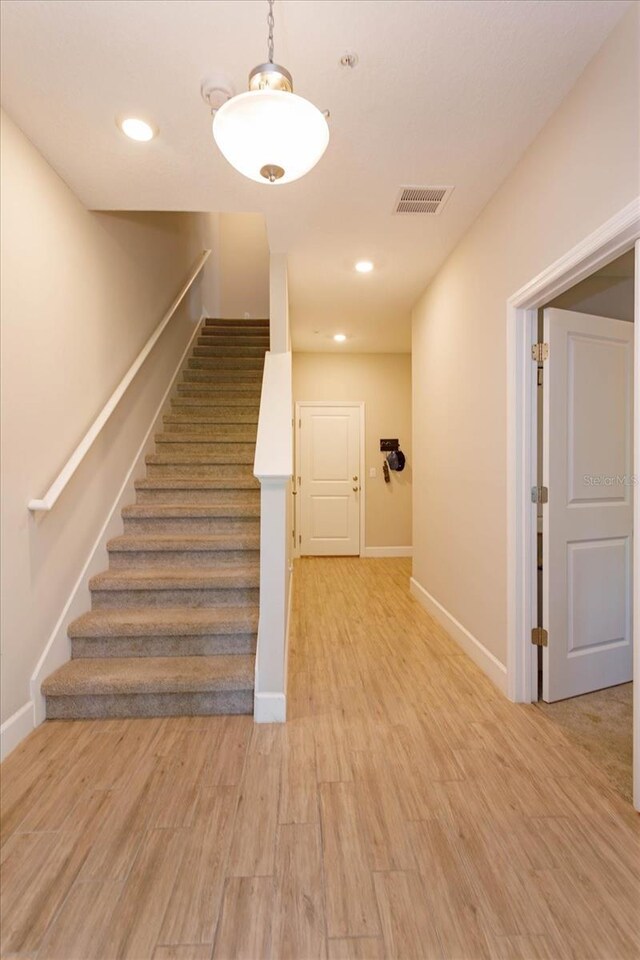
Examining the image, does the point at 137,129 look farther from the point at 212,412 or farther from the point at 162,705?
the point at 162,705

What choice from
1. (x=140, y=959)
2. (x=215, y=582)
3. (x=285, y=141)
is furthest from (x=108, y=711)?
(x=285, y=141)

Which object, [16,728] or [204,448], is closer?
[16,728]

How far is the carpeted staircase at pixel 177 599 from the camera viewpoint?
2010mm

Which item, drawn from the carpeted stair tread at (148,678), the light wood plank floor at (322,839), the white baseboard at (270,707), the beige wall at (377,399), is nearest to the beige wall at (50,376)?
the carpeted stair tread at (148,678)

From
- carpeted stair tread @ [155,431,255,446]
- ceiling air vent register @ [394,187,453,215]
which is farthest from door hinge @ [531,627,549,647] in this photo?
carpeted stair tread @ [155,431,255,446]

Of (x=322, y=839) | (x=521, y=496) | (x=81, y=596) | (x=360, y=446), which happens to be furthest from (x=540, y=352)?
(x=360, y=446)

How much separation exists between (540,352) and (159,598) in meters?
2.47

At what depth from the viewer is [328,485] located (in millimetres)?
5559

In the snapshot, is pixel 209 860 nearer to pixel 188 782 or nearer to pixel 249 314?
pixel 188 782

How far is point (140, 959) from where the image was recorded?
1.02 m

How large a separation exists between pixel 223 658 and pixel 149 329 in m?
2.74

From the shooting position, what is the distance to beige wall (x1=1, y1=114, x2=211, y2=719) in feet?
5.92

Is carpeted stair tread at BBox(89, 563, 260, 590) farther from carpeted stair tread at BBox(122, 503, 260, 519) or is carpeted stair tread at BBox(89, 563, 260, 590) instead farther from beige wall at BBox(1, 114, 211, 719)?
carpeted stair tread at BBox(122, 503, 260, 519)

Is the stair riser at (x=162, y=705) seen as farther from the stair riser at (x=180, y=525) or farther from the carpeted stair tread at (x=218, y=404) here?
the carpeted stair tread at (x=218, y=404)
